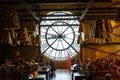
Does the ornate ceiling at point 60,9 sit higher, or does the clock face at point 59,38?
the ornate ceiling at point 60,9

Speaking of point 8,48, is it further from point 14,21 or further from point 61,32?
point 14,21

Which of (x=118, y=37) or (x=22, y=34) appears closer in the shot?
(x=22, y=34)

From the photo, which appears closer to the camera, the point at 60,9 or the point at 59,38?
the point at 60,9

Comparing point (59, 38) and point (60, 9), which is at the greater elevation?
point (60, 9)

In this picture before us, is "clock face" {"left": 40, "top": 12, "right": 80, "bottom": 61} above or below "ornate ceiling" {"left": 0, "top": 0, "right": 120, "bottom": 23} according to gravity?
below

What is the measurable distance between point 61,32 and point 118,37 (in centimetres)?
384

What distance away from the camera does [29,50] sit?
22141 millimetres

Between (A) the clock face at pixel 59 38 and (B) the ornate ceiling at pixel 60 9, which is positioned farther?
(A) the clock face at pixel 59 38

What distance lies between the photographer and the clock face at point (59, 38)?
22562 millimetres

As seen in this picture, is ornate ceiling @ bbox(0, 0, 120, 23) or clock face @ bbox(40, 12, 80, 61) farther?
clock face @ bbox(40, 12, 80, 61)

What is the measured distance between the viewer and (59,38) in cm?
2289

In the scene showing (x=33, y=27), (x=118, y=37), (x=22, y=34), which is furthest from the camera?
(x=118, y=37)

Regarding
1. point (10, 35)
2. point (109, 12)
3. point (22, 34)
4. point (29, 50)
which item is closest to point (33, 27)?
point (22, 34)

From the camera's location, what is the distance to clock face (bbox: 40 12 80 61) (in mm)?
22562
